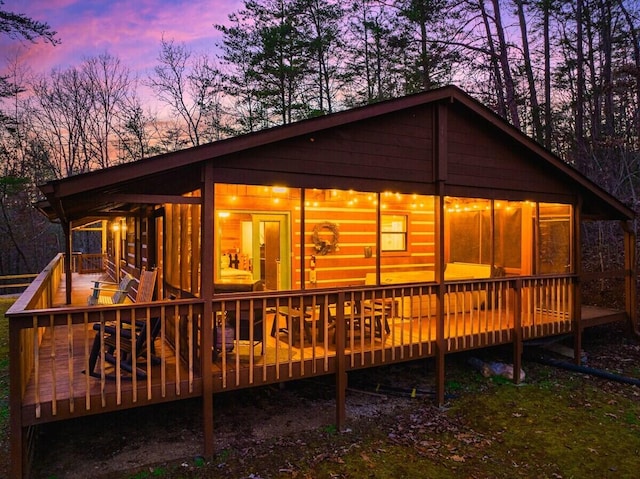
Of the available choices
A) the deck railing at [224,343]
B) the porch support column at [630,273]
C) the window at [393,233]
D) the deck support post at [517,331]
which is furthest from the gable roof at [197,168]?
the window at [393,233]

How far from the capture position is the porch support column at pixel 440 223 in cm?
691

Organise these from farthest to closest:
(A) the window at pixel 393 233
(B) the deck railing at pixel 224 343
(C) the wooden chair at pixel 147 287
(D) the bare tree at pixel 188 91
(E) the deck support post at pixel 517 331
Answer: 1. (D) the bare tree at pixel 188 91
2. (A) the window at pixel 393 233
3. (E) the deck support post at pixel 517 331
4. (C) the wooden chair at pixel 147 287
5. (B) the deck railing at pixel 224 343

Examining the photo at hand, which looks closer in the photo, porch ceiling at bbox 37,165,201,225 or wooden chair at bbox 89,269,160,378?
wooden chair at bbox 89,269,160,378

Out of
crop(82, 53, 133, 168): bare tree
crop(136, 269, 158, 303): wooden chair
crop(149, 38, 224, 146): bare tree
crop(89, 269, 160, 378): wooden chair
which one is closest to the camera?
crop(89, 269, 160, 378): wooden chair

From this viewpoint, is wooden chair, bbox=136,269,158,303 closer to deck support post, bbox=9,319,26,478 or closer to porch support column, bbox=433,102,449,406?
deck support post, bbox=9,319,26,478

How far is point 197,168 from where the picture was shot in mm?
5730

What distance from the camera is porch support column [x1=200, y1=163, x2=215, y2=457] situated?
5.20m

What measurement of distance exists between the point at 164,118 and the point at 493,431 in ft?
75.8

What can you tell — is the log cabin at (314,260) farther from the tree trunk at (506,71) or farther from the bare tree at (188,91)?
the bare tree at (188,91)

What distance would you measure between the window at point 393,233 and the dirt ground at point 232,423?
3176 millimetres

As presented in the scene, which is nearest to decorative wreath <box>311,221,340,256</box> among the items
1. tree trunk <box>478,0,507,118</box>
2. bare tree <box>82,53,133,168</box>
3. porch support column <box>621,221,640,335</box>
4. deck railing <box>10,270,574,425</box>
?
deck railing <box>10,270,574,425</box>

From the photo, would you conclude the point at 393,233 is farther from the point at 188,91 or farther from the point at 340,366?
the point at 188,91

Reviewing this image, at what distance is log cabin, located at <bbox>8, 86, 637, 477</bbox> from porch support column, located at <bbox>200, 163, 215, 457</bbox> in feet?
0.06

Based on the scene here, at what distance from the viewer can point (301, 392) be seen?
7.18 m
